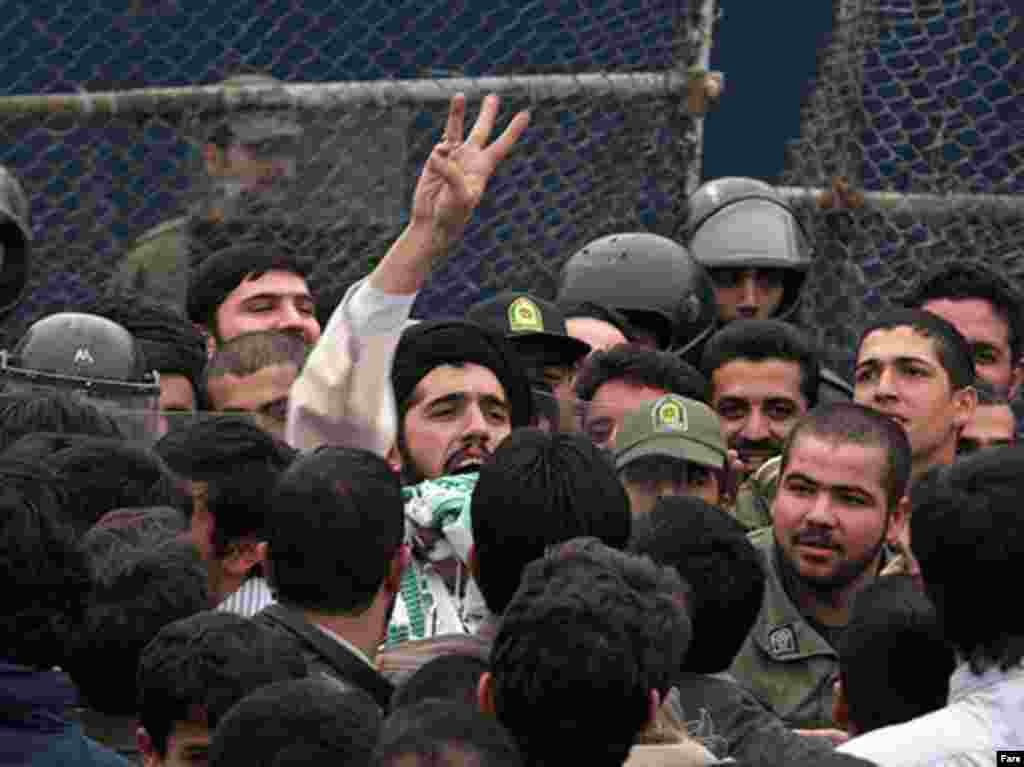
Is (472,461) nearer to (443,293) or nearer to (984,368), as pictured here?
(984,368)

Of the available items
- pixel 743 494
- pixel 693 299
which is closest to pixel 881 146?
pixel 693 299

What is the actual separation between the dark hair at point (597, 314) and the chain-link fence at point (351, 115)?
2.95ft

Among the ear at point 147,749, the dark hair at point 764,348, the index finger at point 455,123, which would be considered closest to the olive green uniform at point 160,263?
the dark hair at point 764,348

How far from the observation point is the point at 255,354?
6.33m

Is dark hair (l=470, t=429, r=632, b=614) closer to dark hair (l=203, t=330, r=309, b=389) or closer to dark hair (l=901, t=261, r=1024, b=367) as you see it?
dark hair (l=203, t=330, r=309, b=389)

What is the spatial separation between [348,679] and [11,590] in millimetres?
563

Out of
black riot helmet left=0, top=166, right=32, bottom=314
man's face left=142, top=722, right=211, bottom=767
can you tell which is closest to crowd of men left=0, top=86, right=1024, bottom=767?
man's face left=142, top=722, right=211, bottom=767

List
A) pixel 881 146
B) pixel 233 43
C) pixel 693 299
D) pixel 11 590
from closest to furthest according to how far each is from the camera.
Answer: pixel 11 590 < pixel 693 299 < pixel 881 146 < pixel 233 43

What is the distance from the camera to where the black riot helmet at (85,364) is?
6312 mm

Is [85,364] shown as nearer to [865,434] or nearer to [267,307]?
[267,307]

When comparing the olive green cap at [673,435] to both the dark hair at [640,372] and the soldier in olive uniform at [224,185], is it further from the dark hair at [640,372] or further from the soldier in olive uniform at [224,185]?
the soldier in olive uniform at [224,185]

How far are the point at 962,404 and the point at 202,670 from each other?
296 cm

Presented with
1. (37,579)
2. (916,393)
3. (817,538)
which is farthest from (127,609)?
(916,393)

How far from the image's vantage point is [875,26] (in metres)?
8.47
